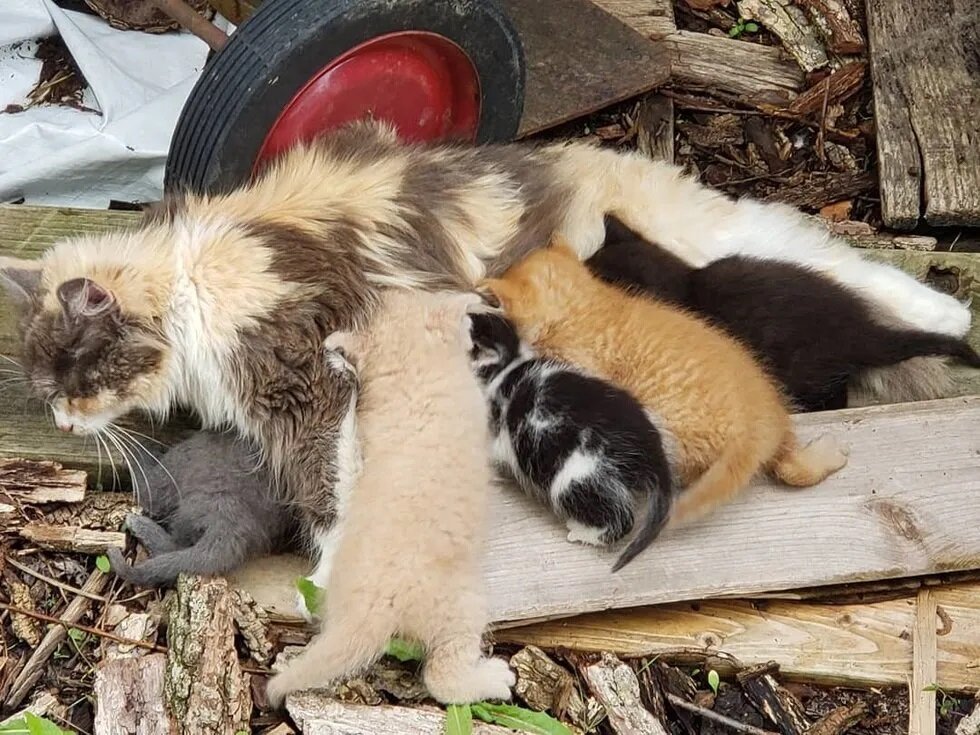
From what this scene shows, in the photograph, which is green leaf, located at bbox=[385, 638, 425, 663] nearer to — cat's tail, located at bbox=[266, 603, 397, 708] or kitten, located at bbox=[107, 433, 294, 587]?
cat's tail, located at bbox=[266, 603, 397, 708]

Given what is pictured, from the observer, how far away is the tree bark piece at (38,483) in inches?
128

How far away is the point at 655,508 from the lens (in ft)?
9.77

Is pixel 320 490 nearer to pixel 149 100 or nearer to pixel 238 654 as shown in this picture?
pixel 238 654

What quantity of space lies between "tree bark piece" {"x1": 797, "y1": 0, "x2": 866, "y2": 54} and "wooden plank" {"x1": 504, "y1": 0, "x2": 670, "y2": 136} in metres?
0.82

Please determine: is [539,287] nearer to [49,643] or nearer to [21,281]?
[21,281]

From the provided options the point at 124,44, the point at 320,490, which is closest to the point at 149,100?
the point at 124,44

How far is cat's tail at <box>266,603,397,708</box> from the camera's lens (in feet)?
9.20

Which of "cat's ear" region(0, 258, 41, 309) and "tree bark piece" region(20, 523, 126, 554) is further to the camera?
"cat's ear" region(0, 258, 41, 309)

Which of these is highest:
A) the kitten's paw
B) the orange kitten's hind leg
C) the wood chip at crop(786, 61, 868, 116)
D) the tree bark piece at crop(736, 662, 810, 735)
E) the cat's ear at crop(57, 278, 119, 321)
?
the wood chip at crop(786, 61, 868, 116)

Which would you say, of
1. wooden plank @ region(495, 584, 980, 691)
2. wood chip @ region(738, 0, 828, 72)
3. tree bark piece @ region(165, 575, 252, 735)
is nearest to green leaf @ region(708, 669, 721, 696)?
wooden plank @ region(495, 584, 980, 691)

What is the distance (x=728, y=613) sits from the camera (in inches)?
128

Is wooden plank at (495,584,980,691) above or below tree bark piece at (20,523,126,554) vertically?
below

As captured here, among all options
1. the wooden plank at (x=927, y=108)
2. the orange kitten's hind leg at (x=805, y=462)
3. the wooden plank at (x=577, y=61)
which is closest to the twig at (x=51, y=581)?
the orange kitten's hind leg at (x=805, y=462)

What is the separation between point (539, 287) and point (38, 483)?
5.52ft
